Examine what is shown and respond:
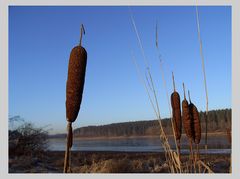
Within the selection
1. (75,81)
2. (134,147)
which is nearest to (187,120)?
(75,81)

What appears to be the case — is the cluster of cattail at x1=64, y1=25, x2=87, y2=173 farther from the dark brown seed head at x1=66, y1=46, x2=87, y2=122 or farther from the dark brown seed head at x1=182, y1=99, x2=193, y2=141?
the dark brown seed head at x1=182, y1=99, x2=193, y2=141

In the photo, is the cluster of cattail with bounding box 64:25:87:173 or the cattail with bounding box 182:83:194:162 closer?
the cluster of cattail with bounding box 64:25:87:173

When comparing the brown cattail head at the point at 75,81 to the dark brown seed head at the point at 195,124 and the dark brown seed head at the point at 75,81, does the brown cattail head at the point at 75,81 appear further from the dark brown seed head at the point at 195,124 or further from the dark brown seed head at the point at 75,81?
the dark brown seed head at the point at 195,124

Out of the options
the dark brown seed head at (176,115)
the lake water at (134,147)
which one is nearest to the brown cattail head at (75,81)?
the dark brown seed head at (176,115)

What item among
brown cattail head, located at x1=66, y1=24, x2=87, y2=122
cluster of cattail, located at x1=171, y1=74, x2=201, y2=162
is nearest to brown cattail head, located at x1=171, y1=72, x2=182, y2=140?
cluster of cattail, located at x1=171, y1=74, x2=201, y2=162

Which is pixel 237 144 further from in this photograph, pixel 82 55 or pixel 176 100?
pixel 82 55

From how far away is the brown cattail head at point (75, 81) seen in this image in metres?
1.26

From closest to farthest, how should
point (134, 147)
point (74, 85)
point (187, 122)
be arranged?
1. point (74, 85)
2. point (187, 122)
3. point (134, 147)

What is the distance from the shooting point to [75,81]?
1.30m

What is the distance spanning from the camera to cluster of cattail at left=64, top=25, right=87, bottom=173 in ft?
4.10

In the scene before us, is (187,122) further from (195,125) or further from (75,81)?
(75,81)

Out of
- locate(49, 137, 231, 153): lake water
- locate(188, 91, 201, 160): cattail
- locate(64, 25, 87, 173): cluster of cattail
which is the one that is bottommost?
locate(49, 137, 231, 153): lake water

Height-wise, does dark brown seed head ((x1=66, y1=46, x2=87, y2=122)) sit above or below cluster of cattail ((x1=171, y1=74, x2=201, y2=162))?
above

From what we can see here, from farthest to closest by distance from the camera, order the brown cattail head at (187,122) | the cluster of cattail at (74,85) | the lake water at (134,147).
A: the lake water at (134,147) → the brown cattail head at (187,122) → the cluster of cattail at (74,85)
